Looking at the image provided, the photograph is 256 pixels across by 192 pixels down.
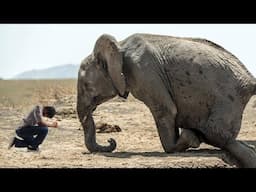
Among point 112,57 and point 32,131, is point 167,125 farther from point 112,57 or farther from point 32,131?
point 32,131

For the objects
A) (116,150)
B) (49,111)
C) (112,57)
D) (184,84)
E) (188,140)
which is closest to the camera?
(188,140)

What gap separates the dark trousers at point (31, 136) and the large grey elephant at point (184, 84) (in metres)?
1.37

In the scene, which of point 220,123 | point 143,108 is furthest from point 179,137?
point 143,108

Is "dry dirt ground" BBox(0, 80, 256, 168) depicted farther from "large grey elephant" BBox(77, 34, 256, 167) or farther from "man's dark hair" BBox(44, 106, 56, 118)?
"man's dark hair" BBox(44, 106, 56, 118)

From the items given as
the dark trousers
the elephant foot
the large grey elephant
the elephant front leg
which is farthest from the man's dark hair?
the elephant foot

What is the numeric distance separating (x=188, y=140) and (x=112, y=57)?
1.67 meters

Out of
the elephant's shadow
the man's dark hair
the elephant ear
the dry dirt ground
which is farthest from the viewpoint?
the man's dark hair

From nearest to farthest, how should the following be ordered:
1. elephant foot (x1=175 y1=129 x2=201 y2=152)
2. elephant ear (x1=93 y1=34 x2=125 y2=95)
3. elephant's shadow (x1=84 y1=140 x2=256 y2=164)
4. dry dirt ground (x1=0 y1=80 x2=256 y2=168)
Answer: dry dirt ground (x1=0 y1=80 x2=256 y2=168), elephant's shadow (x1=84 y1=140 x2=256 y2=164), elephant foot (x1=175 y1=129 x2=201 y2=152), elephant ear (x1=93 y1=34 x2=125 y2=95)

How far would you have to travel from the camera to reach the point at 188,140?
9.07 m

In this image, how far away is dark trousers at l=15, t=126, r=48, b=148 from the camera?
1022cm

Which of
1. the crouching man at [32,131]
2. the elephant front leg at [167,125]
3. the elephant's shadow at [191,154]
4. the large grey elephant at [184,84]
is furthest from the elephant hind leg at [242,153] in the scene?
the crouching man at [32,131]

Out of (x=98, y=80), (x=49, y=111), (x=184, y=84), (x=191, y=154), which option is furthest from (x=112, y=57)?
(x=191, y=154)
